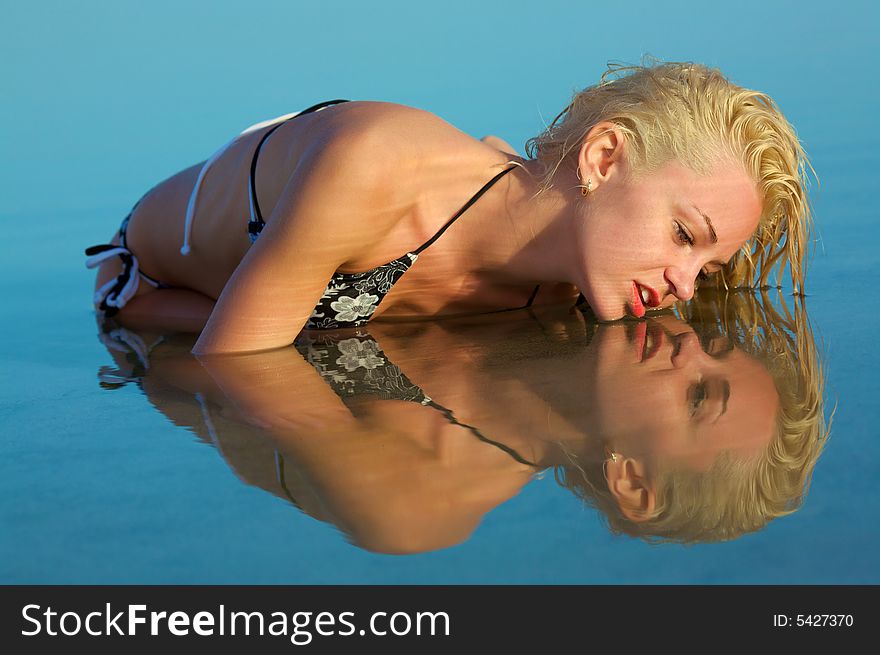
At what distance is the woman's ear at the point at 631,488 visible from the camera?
5.00 ft

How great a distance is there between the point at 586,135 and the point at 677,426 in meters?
1.04

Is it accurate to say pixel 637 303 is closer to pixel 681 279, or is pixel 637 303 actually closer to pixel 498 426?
pixel 681 279

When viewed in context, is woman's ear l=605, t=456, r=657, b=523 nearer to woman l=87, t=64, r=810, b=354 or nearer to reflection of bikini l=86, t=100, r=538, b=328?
woman l=87, t=64, r=810, b=354

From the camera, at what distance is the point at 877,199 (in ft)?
14.2

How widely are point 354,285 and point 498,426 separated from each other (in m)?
1.04

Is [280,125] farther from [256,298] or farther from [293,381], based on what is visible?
[293,381]

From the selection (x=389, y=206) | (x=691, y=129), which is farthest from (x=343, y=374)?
(x=691, y=129)

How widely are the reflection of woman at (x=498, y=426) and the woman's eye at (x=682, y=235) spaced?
248 mm

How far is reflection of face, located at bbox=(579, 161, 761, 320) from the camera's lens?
2.56m

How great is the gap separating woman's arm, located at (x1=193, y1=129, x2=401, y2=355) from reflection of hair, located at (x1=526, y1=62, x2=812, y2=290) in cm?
49

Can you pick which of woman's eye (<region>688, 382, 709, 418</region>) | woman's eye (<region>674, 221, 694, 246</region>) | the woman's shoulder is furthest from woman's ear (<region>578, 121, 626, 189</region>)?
woman's eye (<region>688, 382, 709, 418</region>)

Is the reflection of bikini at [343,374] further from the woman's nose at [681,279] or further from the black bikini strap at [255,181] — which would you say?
the woman's nose at [681,279]

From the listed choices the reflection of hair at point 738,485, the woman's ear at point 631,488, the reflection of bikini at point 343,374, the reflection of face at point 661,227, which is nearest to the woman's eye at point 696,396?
the reflection of hair at point 738,485

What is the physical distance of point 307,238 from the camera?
8.32 feet
